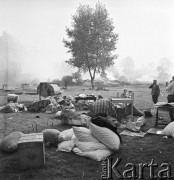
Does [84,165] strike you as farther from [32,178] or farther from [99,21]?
[99,21]

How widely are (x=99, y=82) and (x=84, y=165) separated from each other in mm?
33254

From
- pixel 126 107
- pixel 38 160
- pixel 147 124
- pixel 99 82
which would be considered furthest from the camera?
pixel 99 82

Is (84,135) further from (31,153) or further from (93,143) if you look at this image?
(31,153)

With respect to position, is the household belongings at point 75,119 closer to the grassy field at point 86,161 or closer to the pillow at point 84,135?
the grassy field at point 86,161

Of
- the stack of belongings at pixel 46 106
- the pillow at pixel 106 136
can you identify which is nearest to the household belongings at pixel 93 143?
the pillow at pixel 106 136

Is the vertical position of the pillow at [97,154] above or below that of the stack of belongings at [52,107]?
below

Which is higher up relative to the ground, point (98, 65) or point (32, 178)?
point (98, 65)

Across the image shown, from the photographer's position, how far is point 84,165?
383 cm

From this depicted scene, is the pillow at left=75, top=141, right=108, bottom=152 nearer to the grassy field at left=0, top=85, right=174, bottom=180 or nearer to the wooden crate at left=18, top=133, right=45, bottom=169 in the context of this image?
the grassy field at left=0, top=85, right=174, bottom=180

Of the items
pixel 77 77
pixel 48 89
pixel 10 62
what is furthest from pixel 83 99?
pixel 10 62

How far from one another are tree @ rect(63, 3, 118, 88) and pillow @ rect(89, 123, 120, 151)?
899 inches

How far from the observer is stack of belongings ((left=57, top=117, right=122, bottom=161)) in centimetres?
424

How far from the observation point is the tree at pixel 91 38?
27625 mm

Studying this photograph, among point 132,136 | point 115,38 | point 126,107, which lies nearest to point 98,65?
point 115,38
